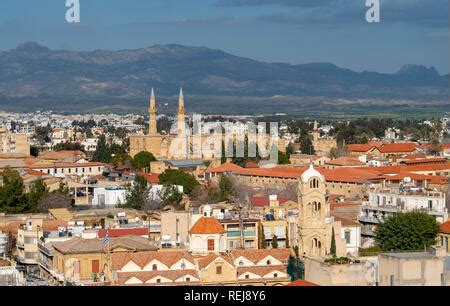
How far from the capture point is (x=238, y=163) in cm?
5988

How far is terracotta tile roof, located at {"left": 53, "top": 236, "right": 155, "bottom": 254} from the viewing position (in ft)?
71.5

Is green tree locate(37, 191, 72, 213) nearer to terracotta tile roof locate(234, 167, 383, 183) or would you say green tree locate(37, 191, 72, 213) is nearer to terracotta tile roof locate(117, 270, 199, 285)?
terracotta tile roof locate(234, 167, 383, 183)

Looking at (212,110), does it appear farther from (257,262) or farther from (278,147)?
(257,262)

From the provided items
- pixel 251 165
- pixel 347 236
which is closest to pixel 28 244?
pixel 347 236

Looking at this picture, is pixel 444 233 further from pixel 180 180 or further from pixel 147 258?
pixel 180 180

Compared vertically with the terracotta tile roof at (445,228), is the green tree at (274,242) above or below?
below

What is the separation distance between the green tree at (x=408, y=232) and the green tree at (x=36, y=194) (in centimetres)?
1518

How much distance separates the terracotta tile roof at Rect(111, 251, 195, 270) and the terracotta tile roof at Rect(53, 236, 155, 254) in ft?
3.91

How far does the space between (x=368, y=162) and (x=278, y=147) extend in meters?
8.68

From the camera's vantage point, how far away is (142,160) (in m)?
61.4

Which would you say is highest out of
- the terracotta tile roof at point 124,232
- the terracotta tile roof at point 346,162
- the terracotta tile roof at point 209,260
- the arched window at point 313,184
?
the arched window at point 313,184

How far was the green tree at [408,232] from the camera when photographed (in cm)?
2312

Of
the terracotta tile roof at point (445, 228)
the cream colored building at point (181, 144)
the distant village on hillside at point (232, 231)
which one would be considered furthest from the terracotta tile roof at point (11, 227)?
the cream colored building at point (181, 144)

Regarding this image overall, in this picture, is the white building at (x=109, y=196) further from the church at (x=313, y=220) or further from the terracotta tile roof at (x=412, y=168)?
the church at (x=313, y=220)
